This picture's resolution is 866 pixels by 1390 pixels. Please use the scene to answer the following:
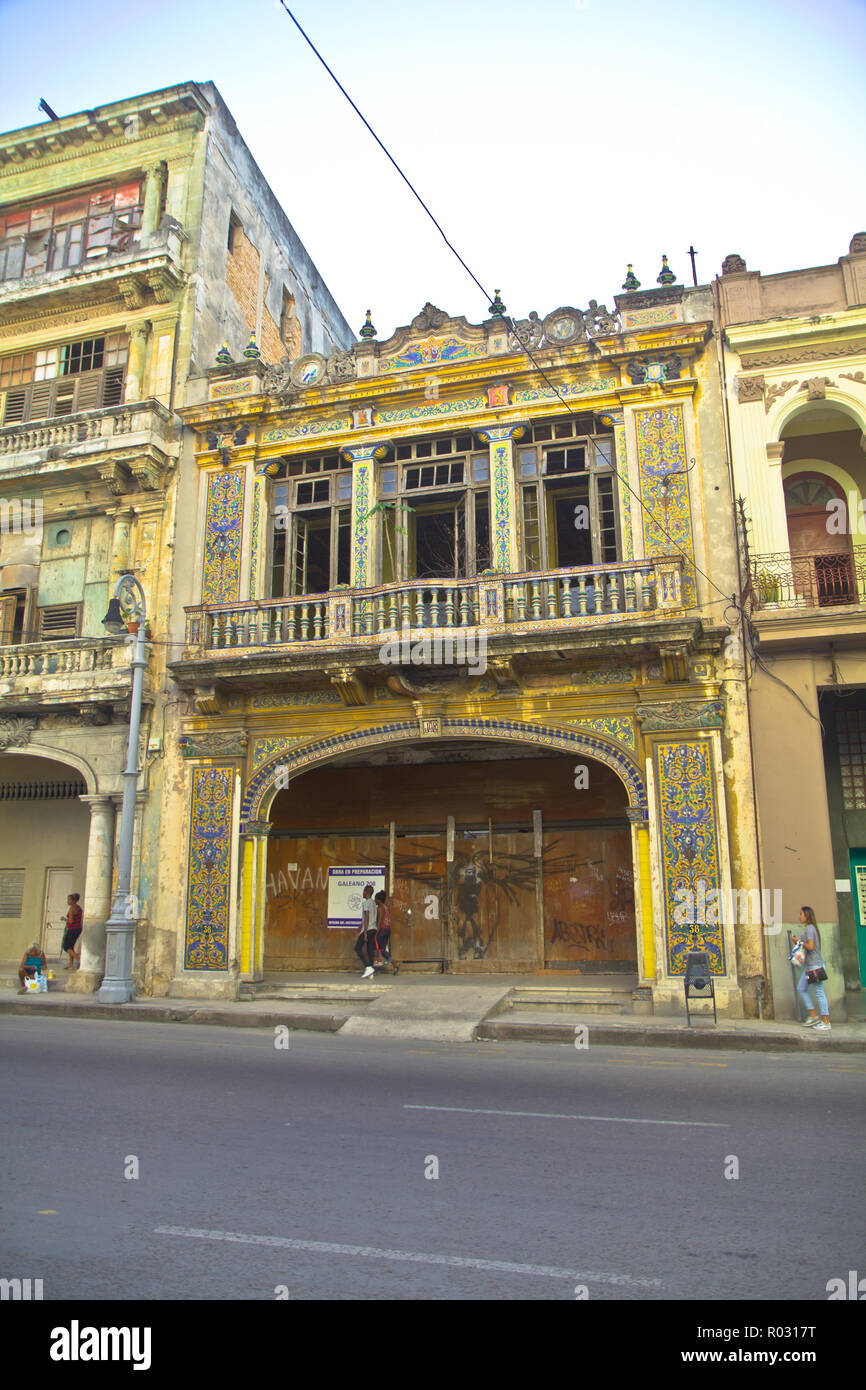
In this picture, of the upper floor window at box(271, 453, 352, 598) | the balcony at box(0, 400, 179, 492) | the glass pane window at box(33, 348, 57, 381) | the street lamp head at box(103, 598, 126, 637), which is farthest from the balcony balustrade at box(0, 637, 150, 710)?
the glass pane window at box(33, 348, 57, 381)

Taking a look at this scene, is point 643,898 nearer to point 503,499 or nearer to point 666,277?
point 503,499

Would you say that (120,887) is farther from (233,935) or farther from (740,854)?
(740,854)

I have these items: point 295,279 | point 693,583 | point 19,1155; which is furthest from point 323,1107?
point 295,279

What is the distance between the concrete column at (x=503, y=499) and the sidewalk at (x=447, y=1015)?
21.9 feet

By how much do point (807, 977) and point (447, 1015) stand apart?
4.72 meters

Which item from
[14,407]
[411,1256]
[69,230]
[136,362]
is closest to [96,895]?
[136,362]

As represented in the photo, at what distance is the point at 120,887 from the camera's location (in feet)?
50.6

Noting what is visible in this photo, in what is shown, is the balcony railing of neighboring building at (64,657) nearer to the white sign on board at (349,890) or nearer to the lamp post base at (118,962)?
the lamp post base at (118,962)

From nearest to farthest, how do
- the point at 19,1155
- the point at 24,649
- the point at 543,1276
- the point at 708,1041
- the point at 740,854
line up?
the point at 543,1276, the point at 19,1155, the point at 708,1041, the point at 740,854, the point at 24,649

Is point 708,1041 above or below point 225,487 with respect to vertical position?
below

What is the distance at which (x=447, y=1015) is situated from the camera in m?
13.2

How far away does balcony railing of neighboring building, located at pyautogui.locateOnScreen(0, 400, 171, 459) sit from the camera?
59.5 feet

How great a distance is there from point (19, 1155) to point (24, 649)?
13.3m

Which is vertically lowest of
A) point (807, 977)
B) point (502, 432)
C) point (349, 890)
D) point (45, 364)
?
point (807, 977)
